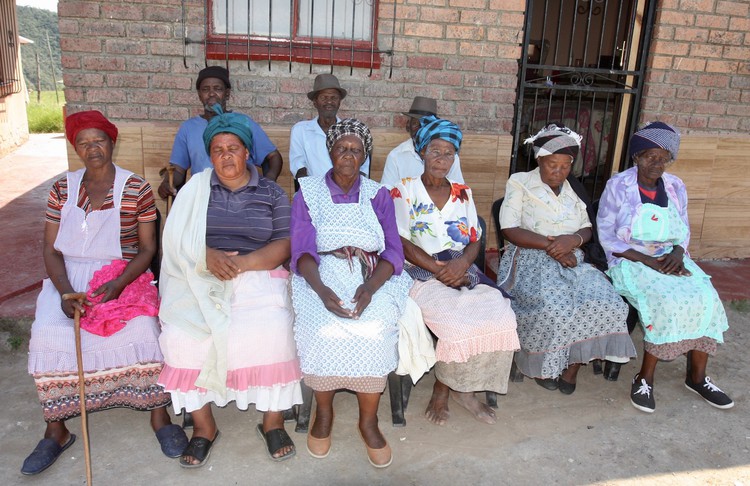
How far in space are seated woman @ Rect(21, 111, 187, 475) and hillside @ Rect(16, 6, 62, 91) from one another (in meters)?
42.8

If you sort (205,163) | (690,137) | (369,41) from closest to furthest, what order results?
(205,163) → (369,41) → (690,137)

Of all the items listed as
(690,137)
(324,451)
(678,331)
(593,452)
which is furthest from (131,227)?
(690,137)

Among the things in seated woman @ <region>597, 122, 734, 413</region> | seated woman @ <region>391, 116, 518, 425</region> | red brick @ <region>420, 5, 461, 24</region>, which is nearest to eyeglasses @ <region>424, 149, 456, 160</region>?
seated woman @ <region>391, 116, 518, 425</region>

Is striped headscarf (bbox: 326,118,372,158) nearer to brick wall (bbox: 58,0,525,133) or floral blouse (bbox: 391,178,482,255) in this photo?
floral blouse (bbox: 391,178,482,255)

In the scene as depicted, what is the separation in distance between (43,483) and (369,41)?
146 inches

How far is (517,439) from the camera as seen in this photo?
3225mm

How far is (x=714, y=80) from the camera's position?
537cm

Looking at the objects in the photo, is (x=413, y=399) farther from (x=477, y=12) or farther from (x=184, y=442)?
(x=477, y=12)

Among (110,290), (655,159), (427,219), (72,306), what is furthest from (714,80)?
(72,306)

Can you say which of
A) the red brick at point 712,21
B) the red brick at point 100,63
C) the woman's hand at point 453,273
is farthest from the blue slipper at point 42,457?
the red brick at point 712,21

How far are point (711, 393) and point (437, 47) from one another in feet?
10.4

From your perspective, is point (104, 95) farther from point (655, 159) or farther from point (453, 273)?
point (655, 159)

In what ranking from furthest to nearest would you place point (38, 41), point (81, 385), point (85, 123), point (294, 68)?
point (38, 41) < point (294, 68) < point (85, 123) < point (81, 385)

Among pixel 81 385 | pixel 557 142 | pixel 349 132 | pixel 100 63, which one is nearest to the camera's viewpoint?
pixel 81 385
